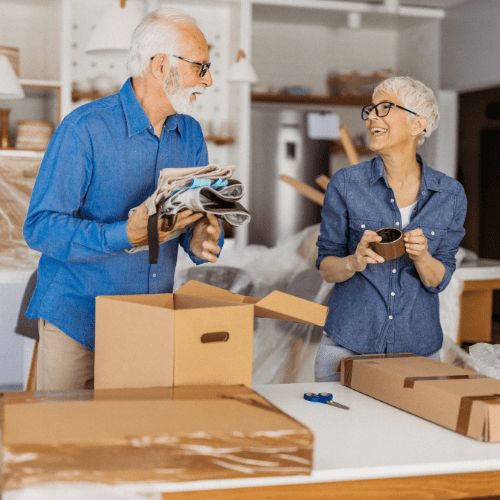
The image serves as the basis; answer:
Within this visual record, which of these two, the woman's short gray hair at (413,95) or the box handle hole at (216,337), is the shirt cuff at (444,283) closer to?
the woman's short gray hair at (413,95)

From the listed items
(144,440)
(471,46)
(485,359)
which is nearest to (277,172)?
(471,46)

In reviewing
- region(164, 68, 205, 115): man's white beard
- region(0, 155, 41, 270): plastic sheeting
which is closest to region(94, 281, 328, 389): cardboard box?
region(164, 68, 205, 115): man's white beard

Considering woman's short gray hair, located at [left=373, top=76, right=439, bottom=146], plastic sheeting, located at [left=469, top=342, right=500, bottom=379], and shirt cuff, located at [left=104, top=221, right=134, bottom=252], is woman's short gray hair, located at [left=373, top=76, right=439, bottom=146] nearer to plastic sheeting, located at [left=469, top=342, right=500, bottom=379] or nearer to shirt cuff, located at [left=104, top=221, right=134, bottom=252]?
plastic sheeting, located at [left=469, top=342, right=500, bottom=379]

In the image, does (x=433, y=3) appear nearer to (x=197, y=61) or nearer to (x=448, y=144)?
(x=448, y=144)

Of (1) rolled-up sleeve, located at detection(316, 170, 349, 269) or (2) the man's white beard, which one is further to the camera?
(1) rolled-up sleeve, located at detection(316, 170, 349, 269)

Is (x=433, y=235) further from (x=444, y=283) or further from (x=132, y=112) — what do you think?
(x=132, y=112)

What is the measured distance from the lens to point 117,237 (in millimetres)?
1369

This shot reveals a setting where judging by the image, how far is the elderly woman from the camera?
5.84 ft

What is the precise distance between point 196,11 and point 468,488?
4698 mm

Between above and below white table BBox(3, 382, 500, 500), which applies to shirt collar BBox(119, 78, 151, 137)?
above

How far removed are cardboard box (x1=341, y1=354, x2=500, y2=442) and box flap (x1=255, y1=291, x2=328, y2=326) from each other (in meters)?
0.24

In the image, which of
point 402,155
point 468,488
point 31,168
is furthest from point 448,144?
point 468,488

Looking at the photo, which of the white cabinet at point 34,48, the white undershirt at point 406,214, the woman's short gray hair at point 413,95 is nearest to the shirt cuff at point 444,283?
the white undershirt at point 406,214

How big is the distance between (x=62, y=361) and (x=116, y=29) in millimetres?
1987
